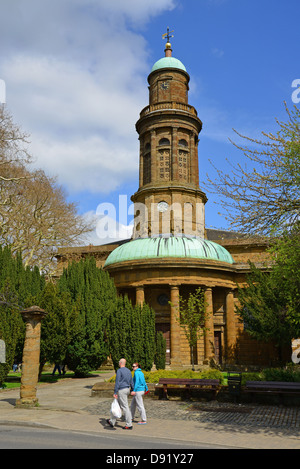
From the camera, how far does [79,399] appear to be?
55.8 ft

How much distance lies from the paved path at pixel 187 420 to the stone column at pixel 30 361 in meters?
0.44

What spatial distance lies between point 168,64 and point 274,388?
35150 millimetres

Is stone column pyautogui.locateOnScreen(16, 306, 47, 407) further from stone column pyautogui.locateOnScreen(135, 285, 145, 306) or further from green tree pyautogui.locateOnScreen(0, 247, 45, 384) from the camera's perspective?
stone column pyautogui.locateOnScreen(135, 285, 145, 306)

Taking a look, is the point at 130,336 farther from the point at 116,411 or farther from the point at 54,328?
the point at 116,411

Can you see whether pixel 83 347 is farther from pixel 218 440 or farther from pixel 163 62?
pixel 163 62

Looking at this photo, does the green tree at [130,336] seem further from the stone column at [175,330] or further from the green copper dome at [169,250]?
the green copper dome at [169,250]

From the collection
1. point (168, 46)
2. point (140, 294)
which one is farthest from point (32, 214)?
point (168, 46)

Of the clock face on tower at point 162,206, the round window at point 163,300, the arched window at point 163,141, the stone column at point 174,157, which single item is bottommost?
the round window at point 163,300

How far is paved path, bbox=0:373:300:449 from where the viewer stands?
10071mm

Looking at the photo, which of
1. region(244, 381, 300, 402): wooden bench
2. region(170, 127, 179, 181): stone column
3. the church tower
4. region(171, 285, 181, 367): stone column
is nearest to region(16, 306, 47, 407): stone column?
region(244, 381, 300, 402): wooden bench

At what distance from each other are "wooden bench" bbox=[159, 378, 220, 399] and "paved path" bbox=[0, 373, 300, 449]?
0.63 meters

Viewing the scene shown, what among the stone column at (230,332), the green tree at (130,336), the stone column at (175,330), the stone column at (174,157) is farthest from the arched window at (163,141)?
the green tree at (130,336)

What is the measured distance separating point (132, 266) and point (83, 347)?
939cm

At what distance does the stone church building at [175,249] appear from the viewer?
1284 inches
